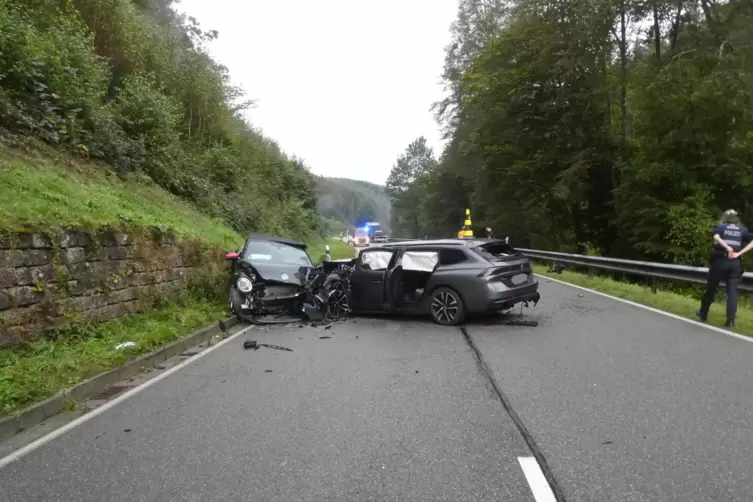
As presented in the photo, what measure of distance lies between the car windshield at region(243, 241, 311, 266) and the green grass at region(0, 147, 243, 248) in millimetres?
1533

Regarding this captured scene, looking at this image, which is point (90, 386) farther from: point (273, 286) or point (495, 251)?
point (495, 251)

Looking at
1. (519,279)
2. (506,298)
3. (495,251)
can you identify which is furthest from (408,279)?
(519,279)

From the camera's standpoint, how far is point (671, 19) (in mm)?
22141

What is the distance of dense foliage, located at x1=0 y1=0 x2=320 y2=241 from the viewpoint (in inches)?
519

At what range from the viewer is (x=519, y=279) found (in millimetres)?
9750

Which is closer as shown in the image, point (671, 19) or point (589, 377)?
point (589, 377)

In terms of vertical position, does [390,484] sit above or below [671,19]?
below

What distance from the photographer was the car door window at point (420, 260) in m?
10.0

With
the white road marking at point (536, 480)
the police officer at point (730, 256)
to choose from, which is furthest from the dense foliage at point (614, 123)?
the white road marking at point (536, 480)

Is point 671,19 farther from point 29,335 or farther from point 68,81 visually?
point 29,335

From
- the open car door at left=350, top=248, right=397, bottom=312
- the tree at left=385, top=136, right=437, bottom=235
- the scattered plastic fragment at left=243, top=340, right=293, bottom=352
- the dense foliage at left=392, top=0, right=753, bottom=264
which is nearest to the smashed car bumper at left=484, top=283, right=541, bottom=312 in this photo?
the open car door at left=350, top=248, right=397, bottom=312

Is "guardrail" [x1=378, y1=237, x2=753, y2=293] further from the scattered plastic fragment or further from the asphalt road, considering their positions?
the scattered plastic fragment

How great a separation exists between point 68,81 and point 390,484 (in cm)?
1456

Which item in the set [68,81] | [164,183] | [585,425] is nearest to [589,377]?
[585,425]
